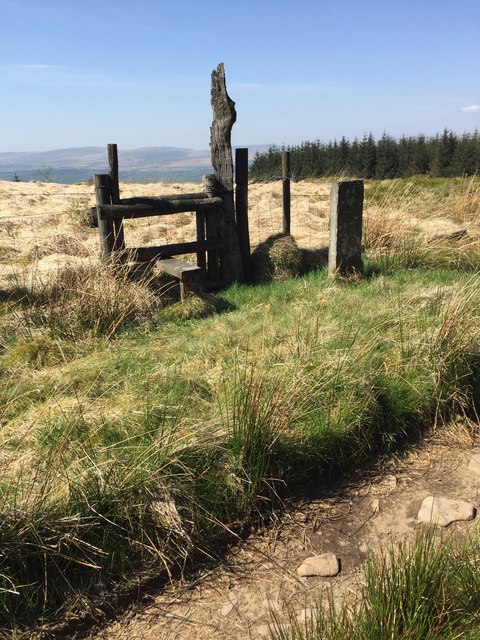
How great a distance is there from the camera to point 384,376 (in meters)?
4.09

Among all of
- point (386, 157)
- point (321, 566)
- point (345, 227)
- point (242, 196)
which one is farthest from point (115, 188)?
point (386, 157)

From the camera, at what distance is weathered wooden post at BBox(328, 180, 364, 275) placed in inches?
276

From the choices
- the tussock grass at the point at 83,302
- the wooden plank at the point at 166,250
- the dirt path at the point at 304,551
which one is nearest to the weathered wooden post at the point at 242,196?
the wooden plank at the point at 166,250

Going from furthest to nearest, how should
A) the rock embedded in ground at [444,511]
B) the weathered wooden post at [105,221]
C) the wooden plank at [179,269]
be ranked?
the weathered wooden post at [105,221] → the wooden plank at [179,269] → the rock embedded in ground at [444,511]

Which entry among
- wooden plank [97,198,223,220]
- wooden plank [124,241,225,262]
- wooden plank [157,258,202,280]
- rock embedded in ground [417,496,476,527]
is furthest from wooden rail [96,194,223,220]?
rock embedded in ground [417,496,476,527]

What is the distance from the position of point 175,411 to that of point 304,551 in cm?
114

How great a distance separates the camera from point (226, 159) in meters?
7.77

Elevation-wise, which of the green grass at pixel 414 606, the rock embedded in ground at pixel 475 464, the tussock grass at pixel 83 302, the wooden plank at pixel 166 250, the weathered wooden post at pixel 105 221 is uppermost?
the weathered wooden post at pixel 105 221

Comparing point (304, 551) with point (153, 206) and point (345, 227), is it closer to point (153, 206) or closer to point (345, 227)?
point (345, 227)

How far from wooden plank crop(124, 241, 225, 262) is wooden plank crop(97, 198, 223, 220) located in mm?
412

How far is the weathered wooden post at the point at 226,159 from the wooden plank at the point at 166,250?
0.22 metres

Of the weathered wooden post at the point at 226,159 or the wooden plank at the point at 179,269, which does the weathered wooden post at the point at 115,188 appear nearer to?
the wooden plank at the point at 179,269

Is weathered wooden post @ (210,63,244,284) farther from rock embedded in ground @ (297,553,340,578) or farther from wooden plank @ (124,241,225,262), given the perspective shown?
rock embedded in ground @ (297,553,340,578)

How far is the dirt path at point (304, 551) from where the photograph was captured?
2492 mm
